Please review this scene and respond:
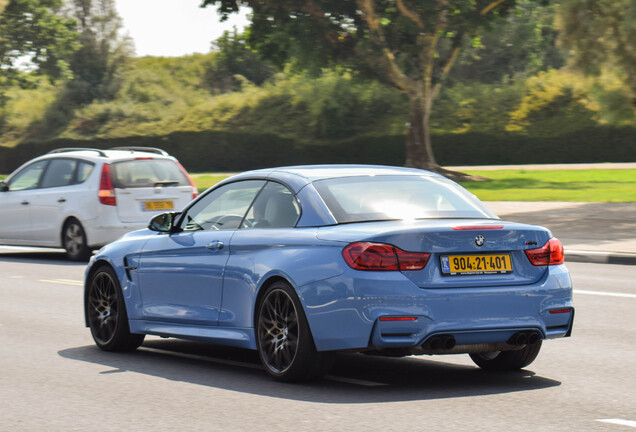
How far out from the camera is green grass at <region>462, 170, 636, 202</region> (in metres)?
27.8

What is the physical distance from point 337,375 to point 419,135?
30.1 metres

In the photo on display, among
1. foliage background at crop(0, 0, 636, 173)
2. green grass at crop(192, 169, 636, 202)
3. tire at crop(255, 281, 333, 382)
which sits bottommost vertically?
green grass at crop(192, 169, 636, 202)

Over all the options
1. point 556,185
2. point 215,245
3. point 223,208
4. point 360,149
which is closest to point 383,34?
point 556,185

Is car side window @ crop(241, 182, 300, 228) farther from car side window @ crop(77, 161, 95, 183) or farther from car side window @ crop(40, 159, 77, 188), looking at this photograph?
car side window @ crop(40, 159, 77, 188)

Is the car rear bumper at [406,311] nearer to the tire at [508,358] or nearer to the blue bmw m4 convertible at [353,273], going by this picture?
the blue bmw m4 convertible at [353,273]

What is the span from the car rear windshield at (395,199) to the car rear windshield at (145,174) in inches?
389

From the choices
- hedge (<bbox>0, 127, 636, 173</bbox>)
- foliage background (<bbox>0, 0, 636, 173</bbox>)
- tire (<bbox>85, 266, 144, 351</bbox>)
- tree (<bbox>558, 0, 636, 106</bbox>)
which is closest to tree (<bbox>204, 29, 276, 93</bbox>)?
foliage background (<bbox>0, 0, 636, 173</bbox>)

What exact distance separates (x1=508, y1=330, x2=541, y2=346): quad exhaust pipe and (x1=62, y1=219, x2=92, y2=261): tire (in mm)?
11259

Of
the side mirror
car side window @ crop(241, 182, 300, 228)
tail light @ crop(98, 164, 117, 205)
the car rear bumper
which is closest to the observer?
the car rear bumper

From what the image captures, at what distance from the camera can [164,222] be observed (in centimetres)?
845

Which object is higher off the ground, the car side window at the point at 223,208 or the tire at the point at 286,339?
the car side window at the point at 223,208

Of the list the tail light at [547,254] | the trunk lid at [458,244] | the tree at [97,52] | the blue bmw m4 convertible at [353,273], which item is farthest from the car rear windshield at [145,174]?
the tree at [97,52]

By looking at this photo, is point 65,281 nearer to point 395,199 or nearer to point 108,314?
point 108,314

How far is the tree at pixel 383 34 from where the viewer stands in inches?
1357
